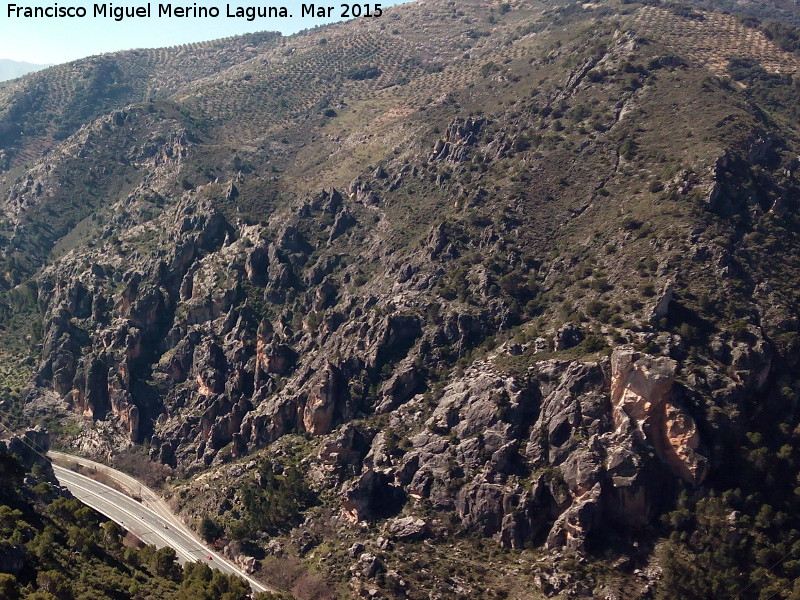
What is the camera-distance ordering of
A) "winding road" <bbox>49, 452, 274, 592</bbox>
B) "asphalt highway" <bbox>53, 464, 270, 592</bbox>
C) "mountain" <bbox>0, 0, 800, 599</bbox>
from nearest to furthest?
1. "mountain" <bbox>0, 0, 800, 599</bbox>
2. "asphalt highway" <bbox>53, 464, 270, 592</bbox>
3. "winding road" <bbox>49, 452, 274, 592</bbox>

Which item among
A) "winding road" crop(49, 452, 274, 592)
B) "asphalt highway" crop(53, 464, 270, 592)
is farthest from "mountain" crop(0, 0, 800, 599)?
"asphalt highway" crop(53, 464, 270, 592)

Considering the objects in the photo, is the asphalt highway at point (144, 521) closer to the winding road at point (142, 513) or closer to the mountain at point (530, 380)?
the winding road at point (142, 513)

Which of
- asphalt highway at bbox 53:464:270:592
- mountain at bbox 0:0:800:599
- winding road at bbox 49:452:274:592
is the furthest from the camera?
winding road at bbox 49:452:274:592

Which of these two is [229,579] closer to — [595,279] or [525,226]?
[595,279]

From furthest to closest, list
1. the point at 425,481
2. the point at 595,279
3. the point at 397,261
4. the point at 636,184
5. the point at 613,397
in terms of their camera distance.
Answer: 1. the point at 397,261
2. the point at 636,184
3. the point at 595,279
4. the point at 425,481
5. the point at 613,397

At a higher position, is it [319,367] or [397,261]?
[397,261]

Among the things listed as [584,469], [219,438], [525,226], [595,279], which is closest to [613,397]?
[584,469]

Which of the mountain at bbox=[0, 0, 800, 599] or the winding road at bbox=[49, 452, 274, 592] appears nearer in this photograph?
the mountain at bbox=[0, 0, 800, 599]

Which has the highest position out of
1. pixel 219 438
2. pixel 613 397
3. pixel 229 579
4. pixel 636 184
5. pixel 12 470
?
pixel 636 184

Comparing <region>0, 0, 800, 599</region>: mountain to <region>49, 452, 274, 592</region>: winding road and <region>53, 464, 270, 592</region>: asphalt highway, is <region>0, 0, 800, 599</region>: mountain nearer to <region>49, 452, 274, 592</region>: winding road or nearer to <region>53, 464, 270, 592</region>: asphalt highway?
<region>49, 452, 274, 592</region>: winding road
